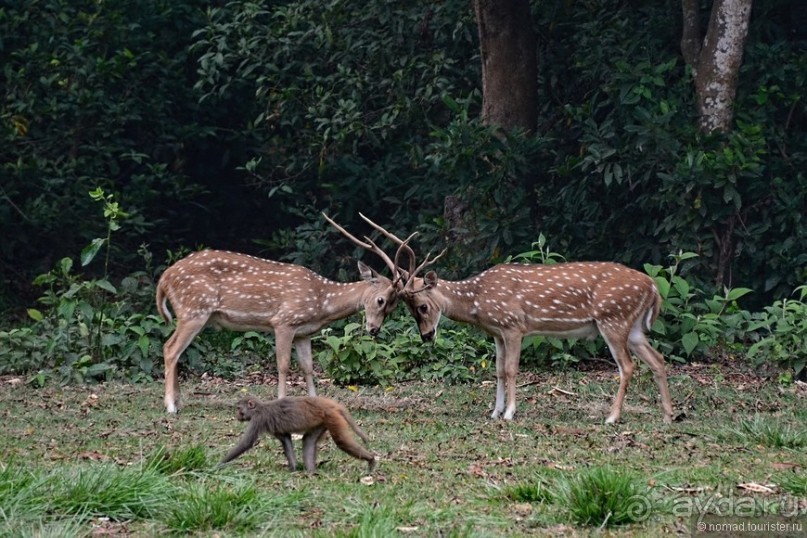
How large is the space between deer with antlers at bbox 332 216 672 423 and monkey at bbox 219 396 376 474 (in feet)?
10.5

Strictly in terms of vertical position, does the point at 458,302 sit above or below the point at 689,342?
above

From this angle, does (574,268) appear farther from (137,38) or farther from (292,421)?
(137,38)

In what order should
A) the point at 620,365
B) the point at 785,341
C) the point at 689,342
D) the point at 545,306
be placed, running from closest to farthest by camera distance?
1. the point at 620,365
2. the point at 545,306
3. the point at 785,341
4. the point at 689,342

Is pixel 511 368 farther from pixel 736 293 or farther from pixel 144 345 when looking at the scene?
pixel 144 345

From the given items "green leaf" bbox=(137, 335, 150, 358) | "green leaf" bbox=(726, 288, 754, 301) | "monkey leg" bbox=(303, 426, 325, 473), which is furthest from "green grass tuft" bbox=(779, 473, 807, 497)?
"green leaf" bbox=(137, 335, 150, 358)

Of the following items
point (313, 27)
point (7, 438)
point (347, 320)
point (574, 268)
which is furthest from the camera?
point (313, 27)

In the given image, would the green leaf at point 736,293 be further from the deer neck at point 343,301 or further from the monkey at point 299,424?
the monkey at point 299,424

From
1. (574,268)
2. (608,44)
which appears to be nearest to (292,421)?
(574,268)

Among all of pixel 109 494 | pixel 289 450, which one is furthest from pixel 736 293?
pixel 109 494

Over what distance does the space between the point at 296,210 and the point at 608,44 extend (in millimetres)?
4510

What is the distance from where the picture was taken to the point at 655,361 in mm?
11422

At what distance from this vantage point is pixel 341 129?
16.9m

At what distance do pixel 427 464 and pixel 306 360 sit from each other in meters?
3.69

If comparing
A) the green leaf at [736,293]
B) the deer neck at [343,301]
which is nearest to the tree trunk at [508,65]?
the green leaf at [736,293]
